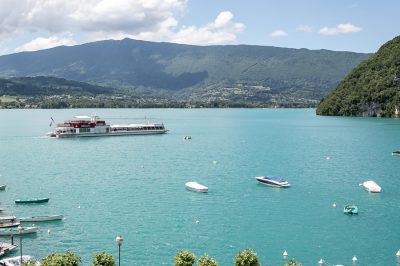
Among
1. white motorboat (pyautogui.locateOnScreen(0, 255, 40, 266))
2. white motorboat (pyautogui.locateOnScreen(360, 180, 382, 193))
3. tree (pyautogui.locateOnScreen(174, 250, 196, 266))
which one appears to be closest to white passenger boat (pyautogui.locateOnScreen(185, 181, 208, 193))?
white motorboat (pyautogui.locateOnScreen(360, 180, 382, 193))

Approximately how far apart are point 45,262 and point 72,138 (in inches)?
6109

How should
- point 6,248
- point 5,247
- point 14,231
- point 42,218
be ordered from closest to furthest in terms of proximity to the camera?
1. point 6,248
2. point 5,247
3. point 14,231
4. point 42,218

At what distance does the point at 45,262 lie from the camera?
43.4 m

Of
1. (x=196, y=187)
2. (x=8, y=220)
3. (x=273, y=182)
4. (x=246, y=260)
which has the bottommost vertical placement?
(x=8, y=220)

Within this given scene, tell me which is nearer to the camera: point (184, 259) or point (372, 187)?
point (184, 259)

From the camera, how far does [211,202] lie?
3250 inches

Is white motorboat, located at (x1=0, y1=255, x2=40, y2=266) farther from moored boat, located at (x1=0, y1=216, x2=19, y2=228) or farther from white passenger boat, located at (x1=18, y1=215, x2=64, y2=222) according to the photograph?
white passenger boat, located at (x1=18, y1=215, x2=64, y2=222)

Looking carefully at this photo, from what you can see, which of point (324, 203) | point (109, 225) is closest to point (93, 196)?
point (109, 225)

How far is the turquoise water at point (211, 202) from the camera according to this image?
2378 inches

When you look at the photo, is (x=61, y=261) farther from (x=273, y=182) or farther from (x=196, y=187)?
(x=273, y=182)

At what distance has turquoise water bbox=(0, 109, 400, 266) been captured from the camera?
6041cm

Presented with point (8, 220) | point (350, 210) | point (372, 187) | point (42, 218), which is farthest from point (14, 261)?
point (372, 187)

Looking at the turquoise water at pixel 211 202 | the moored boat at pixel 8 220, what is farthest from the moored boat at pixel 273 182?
the moored boat at pixel 8 220

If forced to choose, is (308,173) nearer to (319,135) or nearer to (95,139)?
(319,135)
